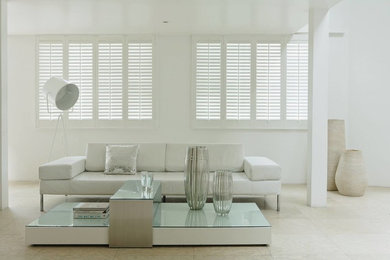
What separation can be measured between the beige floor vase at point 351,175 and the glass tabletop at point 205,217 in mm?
2307

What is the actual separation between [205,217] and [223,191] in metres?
0.30

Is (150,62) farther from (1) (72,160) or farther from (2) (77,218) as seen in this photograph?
(2) (77,218)

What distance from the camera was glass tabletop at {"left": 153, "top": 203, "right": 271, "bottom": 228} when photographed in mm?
4160

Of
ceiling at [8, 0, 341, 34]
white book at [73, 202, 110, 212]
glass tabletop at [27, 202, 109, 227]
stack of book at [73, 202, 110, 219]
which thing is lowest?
glass tabletop at [27, 202, 109, 227]

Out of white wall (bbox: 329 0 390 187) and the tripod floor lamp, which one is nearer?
the tripod floor lamp

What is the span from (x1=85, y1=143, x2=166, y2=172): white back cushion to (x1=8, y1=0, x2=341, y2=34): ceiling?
5.88 ft

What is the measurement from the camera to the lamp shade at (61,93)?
6.58m

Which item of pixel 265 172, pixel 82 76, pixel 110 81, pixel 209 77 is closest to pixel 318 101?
pixel 265 172

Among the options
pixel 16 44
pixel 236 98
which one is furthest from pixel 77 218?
pixel 16 44

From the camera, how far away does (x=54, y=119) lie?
25.3ft

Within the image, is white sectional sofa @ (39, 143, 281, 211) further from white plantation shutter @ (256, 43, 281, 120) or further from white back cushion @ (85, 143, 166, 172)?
white plantation shutter @ (256, 43, 281, 120)

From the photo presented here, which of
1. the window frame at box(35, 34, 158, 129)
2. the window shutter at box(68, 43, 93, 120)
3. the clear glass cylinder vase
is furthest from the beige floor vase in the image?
the window shutter at box(68, 43, 93, 120)

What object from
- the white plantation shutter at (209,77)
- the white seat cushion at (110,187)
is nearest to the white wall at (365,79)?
the white plantation shutter at (209,77)

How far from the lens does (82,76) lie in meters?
7.71
